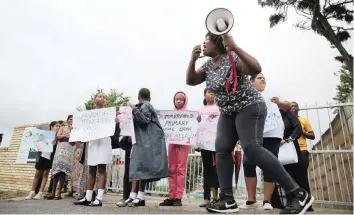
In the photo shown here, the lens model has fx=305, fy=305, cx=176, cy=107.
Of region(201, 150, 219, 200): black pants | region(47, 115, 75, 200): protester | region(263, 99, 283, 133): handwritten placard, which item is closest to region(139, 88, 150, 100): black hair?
region(201, 150, 219, 200): black pants

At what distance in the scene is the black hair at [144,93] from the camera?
460 centimetres

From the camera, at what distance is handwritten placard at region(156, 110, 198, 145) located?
4535 millimetres

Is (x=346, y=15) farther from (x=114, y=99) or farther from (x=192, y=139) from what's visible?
A: (x=114, y=99)

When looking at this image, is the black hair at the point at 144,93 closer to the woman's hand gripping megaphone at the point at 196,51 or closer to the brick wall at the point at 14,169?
the woman's hand gripping megaphone at the point at 196,51

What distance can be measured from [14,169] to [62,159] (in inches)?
296

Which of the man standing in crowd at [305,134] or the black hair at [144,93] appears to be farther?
the man standing in crowd at [305,134]

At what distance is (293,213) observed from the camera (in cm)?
238

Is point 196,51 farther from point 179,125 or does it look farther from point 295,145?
point 295,145

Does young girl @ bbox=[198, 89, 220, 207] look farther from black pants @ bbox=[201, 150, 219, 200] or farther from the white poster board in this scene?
the white poster board

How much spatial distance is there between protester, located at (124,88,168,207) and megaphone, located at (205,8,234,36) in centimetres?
187

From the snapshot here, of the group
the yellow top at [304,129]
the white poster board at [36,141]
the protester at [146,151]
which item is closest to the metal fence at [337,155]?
the yellow top at [304,129]

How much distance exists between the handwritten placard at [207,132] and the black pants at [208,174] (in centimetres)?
13

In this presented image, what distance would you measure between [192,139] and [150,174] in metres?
0.83

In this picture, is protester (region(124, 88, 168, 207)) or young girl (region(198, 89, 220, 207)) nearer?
protester (region(124, 88, 168, 207))
